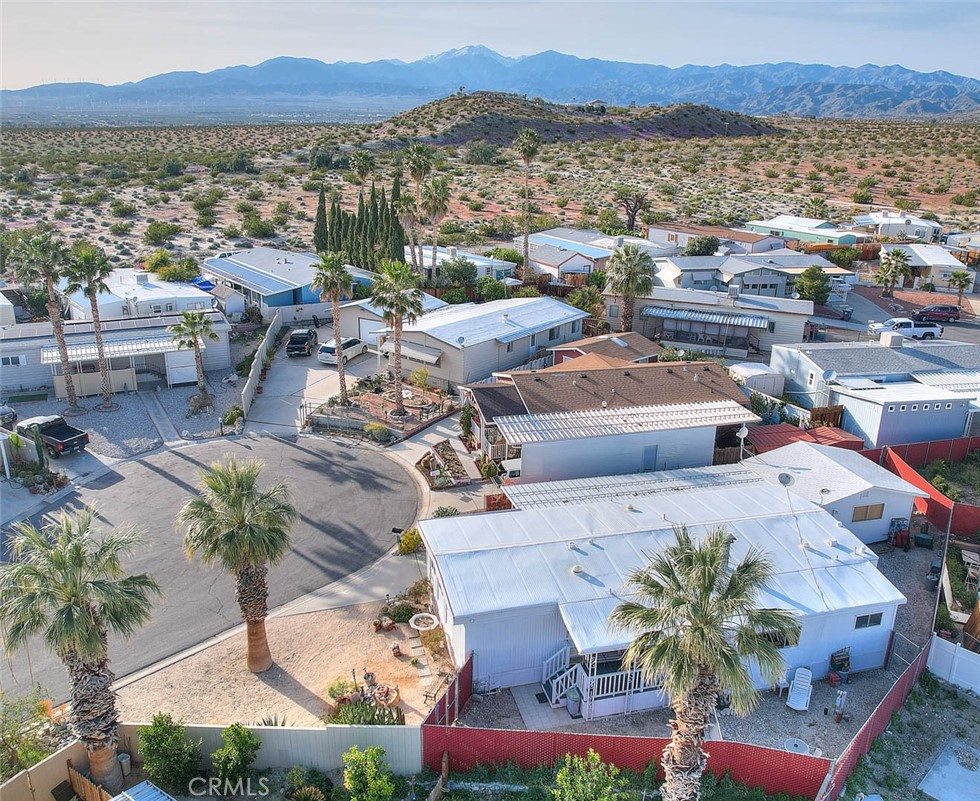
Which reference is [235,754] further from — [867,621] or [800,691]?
[867,621]

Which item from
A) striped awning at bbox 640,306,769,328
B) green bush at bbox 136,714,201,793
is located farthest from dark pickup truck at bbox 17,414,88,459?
striped awning at bbox 640,306,769,328

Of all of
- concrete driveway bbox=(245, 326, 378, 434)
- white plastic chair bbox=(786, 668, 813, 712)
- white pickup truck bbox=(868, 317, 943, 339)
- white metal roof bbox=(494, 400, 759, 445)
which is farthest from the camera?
white pickup truck bbox=(868, 317, 943, 339)

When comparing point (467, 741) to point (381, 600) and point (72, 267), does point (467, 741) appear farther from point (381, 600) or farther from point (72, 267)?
point (72, 267)

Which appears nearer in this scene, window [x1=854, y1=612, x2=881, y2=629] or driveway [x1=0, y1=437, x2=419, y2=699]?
window [x1=854, y1=612, x2=881, y2=629]

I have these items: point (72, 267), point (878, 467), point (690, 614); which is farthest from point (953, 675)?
point (72, 267)

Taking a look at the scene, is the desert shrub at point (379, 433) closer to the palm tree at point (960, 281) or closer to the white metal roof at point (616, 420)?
the white metal roof at point (616, 420)

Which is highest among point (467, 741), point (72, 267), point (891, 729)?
point (72, 267)

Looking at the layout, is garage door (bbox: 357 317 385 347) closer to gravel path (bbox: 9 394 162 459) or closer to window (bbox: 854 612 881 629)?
gravel path (bbox: 9 394 162 459)

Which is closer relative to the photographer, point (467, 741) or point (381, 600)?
point (467, 741)
